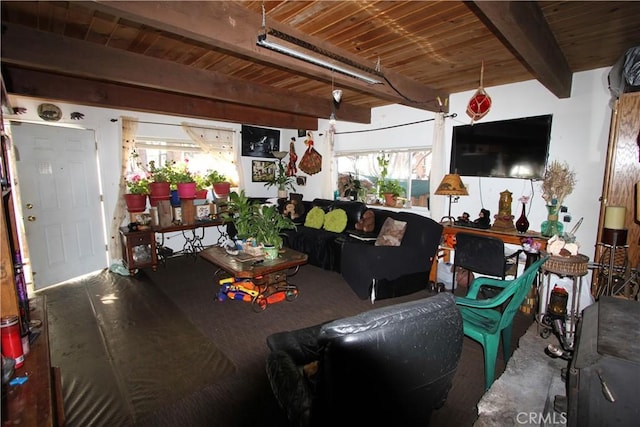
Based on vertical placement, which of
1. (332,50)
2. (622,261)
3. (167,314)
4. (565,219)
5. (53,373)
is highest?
(332,50)

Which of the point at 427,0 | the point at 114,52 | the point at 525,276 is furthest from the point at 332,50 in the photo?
the point at 525,276

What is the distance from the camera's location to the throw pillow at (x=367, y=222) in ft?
14.3

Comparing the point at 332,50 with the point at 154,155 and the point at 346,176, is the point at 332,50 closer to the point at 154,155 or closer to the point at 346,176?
the point at 346,176

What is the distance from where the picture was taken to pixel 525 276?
1.95 m

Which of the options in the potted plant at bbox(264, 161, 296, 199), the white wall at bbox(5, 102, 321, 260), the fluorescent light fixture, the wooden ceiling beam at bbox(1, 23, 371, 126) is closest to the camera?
the fluorescent light fixture

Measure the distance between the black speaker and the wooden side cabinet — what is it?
4565 mm

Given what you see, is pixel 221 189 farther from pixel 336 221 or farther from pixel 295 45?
pixel 295 45

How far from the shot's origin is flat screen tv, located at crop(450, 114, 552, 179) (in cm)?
335

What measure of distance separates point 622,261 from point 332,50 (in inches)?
118

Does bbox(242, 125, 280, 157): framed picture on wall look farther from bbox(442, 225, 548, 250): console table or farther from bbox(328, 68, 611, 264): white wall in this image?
bbox(442, 225, 548, 250): console table

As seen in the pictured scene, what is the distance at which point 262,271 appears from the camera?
9.82ft

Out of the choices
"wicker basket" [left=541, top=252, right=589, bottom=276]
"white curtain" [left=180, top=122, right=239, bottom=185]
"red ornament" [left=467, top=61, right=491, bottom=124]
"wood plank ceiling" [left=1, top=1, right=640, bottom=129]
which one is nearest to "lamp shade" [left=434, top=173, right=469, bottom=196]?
"red ornament" [left=467, top=61, right=491, bottom=124]

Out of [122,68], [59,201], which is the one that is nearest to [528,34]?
[122,68]

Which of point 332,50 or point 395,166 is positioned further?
point 395,166
